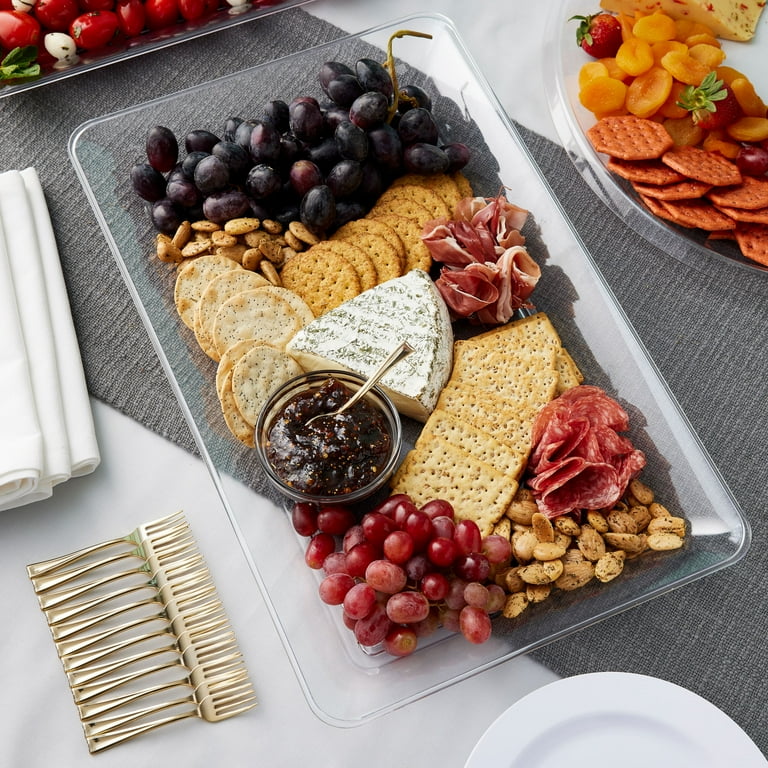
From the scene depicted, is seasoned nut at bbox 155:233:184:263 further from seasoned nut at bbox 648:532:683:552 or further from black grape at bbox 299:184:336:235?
seasoned nut at bbox 648:532:683:552

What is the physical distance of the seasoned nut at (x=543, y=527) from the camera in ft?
4.73

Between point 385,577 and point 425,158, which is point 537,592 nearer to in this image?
point 385,577

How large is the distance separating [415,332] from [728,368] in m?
0.66

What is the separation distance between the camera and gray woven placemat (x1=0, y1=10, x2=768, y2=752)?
5.00 feet

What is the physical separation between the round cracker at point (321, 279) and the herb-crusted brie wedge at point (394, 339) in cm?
6

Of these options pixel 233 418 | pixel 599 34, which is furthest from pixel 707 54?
pixel 233 418

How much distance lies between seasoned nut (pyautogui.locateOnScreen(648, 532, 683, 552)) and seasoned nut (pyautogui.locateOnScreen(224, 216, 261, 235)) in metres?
0.95

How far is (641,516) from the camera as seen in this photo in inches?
59.2

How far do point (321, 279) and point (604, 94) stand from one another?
76cm

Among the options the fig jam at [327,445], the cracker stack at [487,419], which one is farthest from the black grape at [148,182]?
the cracker stack at [487,419]

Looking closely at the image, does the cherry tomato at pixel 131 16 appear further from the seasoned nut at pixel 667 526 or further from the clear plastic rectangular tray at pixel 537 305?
the seasoned nut at pixel 667 526

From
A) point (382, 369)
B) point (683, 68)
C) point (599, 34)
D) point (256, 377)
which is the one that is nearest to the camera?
point (382, 369)

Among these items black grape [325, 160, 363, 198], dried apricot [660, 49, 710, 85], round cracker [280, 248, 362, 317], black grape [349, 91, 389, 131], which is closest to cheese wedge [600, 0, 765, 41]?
dried apricot [660, 49, 710, 85]

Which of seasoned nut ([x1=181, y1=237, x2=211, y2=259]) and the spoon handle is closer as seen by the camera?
the spoon handle
